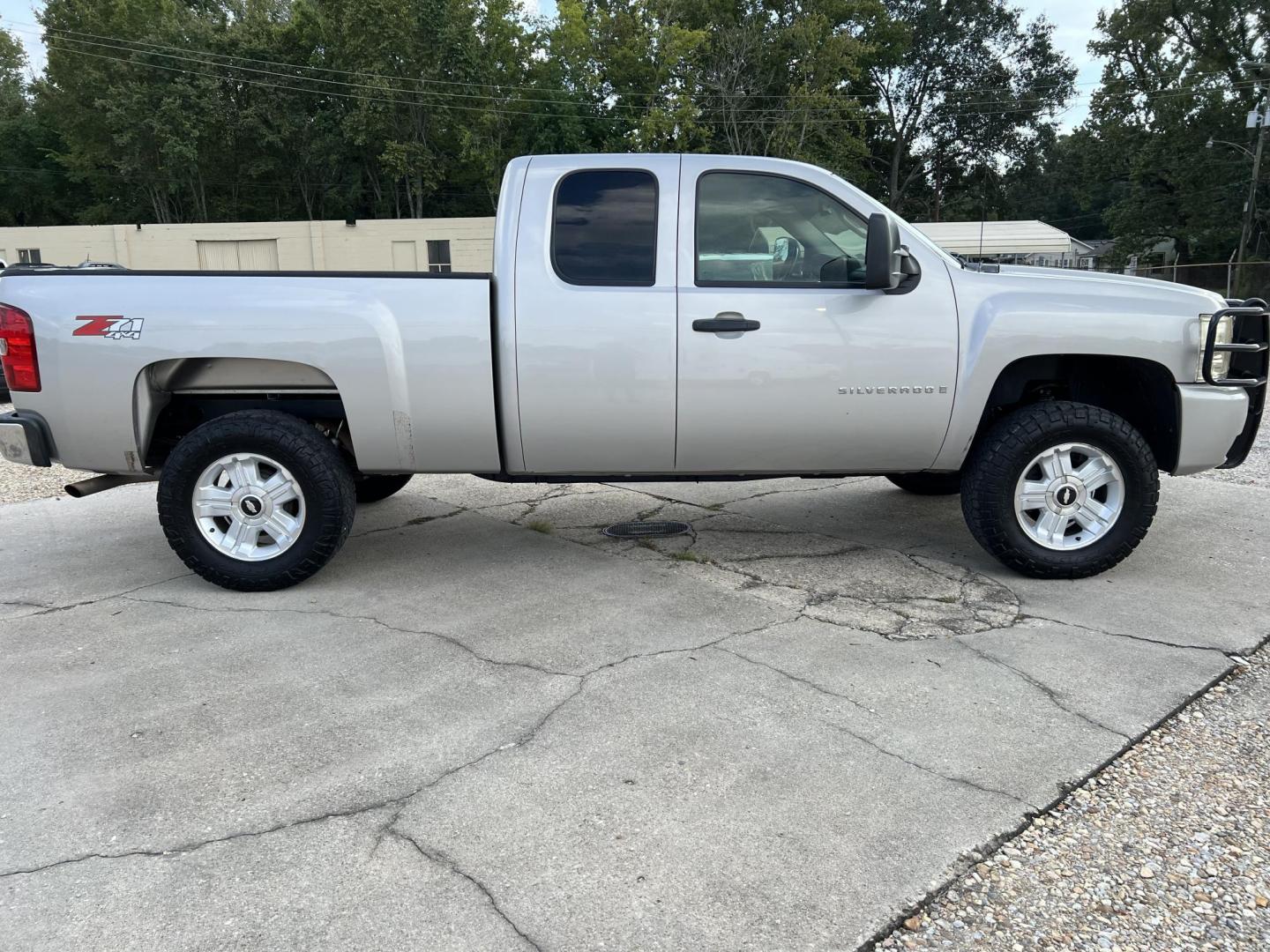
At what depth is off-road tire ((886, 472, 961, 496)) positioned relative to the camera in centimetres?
619

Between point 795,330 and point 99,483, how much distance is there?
143 inches

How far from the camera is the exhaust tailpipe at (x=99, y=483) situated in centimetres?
466

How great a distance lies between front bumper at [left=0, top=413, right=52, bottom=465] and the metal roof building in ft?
108

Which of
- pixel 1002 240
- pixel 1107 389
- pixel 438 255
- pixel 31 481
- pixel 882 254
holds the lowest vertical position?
pixel 31 481

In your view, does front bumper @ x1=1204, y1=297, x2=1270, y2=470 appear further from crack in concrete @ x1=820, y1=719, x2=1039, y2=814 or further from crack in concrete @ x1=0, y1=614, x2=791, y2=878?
crack in concrete @ x1=0, y1=614, x2=791, y2=878

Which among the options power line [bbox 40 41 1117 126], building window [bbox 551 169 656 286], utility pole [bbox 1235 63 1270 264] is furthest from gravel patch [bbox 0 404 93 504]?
utility pole [bbox 1235 63 1270 264]

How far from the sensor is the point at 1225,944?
216 cm

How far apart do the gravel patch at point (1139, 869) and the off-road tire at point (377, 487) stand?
4.62 metres

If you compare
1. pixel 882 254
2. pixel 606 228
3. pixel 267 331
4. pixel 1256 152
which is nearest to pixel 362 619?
pixel 267 331

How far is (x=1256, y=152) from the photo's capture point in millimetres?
39062

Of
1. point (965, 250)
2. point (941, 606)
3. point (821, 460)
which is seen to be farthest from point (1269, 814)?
point (965, 250)

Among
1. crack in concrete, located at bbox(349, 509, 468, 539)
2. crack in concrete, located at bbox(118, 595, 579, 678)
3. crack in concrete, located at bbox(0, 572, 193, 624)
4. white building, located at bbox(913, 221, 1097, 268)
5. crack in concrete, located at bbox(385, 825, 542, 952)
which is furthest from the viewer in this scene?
white building, located at bbox(913, 221, 1097, 268)

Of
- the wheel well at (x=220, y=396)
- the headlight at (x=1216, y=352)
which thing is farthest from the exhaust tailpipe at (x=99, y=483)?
the headlight at (x=1216, y=352)

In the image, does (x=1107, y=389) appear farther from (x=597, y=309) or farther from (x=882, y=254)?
(x=597, y=309)
